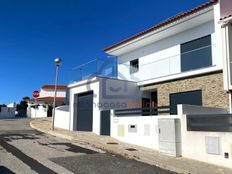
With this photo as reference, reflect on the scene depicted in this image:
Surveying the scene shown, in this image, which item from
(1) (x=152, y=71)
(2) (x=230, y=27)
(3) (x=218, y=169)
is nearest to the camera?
(3) (x=218, y=169)

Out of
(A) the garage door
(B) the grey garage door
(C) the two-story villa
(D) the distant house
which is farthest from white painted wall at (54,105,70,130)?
(D) the distant house

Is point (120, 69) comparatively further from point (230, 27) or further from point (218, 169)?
point (218, 169)

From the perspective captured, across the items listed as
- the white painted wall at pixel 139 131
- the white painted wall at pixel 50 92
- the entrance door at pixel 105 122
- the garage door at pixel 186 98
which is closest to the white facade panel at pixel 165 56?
the garage door at pixel 186 98

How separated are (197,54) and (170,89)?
2.82 meters

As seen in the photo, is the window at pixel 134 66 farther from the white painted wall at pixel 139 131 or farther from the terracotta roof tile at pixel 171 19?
the white painted wall at pixel 139 131

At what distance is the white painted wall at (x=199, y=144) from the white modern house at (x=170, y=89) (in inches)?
0.9

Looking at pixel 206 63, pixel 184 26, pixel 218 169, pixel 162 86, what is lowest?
pixel 218 169

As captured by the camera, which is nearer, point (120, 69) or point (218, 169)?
point (218, 169)

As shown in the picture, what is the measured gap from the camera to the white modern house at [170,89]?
10.0 m

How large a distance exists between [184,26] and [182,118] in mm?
7821

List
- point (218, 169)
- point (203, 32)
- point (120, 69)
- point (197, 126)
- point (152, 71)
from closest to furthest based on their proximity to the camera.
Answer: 1. point (218, 169)
2. point (197, 126)
3. point (203, 32)
4. point (152, 71)
5. point (120, 69)

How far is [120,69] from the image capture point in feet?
64.7

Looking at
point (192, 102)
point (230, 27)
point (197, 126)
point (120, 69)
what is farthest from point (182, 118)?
point (120, 69)

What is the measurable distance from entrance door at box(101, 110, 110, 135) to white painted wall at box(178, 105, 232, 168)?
638 cm
